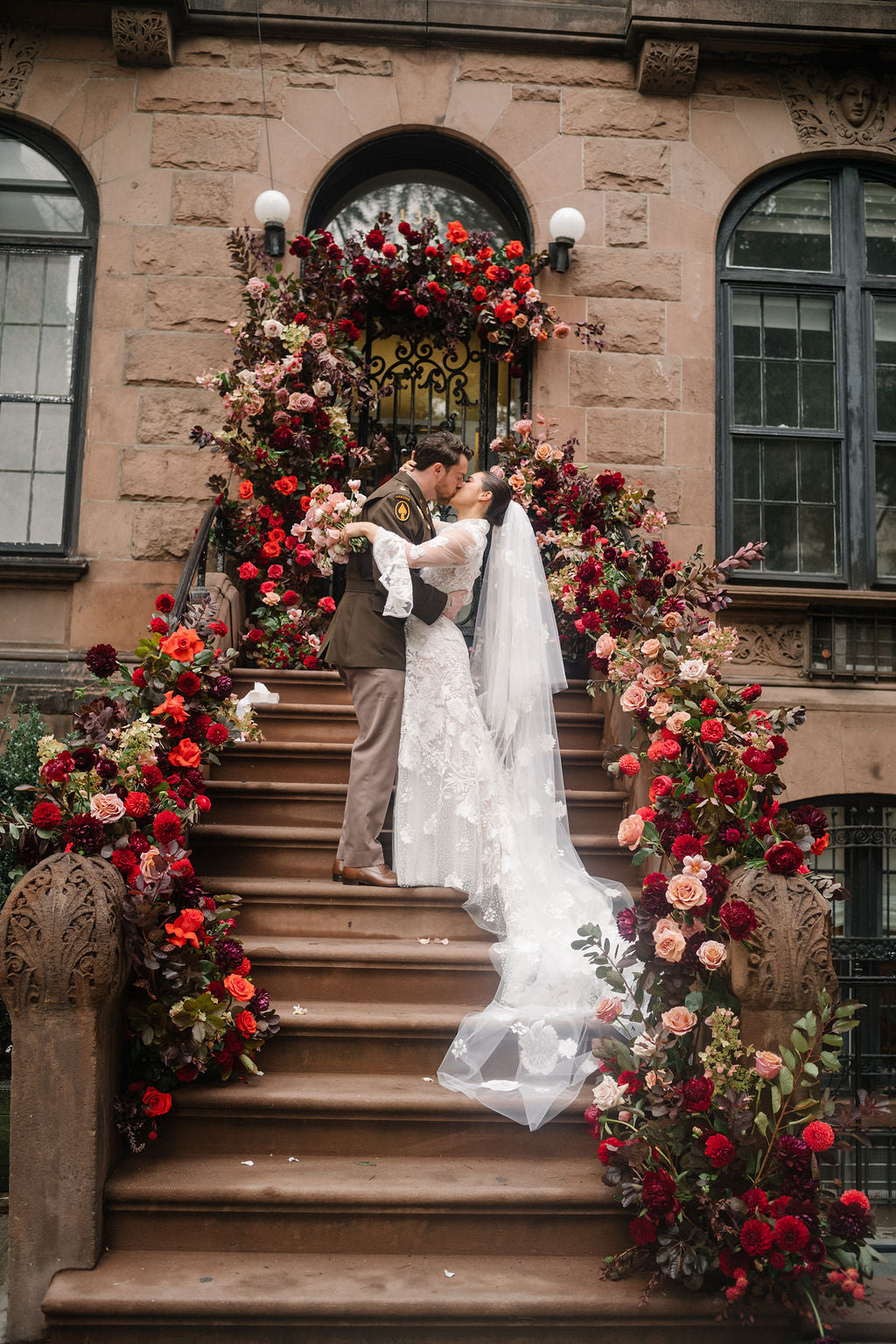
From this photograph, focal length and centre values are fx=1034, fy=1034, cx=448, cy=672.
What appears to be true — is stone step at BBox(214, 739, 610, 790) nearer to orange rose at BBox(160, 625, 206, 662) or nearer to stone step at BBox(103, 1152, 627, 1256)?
orange rose at BBox(160, 625, 206, 662)

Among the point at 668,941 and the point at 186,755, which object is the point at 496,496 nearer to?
the point at 186,755

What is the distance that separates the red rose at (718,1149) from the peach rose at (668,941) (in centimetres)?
58

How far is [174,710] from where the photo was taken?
14.0 ft

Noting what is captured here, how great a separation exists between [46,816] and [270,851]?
1.57 meters

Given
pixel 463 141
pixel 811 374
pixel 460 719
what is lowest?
pixel 460 719

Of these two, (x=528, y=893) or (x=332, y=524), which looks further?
(x=332, y=524)

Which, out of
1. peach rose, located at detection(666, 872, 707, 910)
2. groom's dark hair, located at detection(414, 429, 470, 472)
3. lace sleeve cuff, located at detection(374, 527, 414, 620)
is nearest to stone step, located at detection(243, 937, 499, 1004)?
peach rose, located at detection(666, 872, 707, 910)

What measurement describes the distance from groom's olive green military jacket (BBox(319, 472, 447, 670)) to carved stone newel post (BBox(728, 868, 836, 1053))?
2174 mm

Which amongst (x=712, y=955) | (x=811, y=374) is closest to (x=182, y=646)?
(x=712, y=955)

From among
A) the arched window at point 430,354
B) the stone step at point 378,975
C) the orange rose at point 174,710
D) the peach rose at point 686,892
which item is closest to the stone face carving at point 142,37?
the arched window at point 430,354

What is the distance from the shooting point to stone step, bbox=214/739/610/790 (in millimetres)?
5664

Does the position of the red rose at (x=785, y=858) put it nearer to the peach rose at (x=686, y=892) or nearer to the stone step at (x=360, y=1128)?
the peach rose at (x=686, y=892)

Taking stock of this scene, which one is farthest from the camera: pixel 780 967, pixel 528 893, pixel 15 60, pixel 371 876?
pixel 15 60

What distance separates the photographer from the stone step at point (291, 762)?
223 inches
